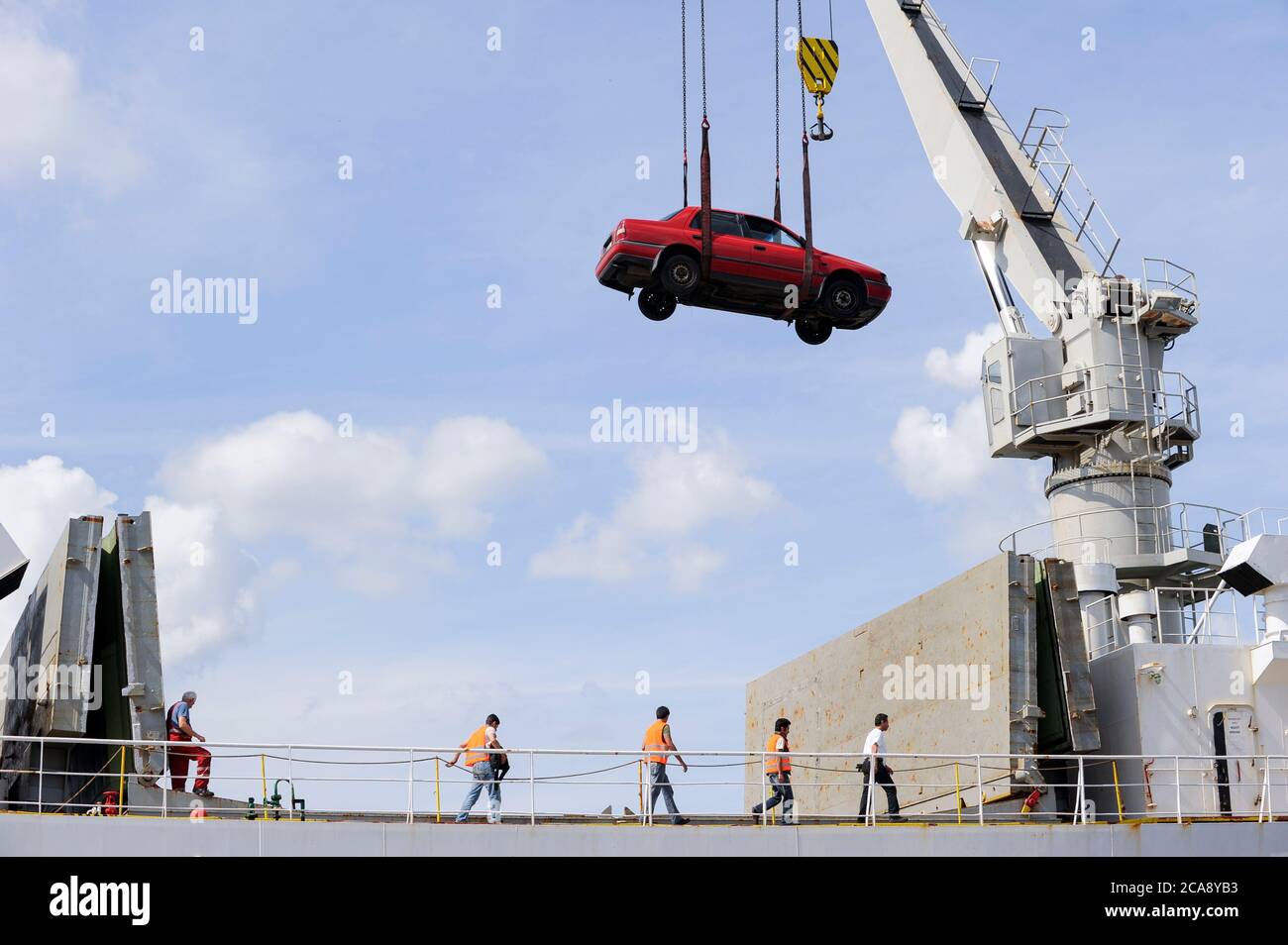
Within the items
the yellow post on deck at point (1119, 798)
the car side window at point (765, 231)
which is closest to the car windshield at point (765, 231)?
the car side window at point (765, 231)

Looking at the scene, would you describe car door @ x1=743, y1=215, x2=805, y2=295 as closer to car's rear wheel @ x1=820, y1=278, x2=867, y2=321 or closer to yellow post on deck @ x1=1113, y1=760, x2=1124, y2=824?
car's rear wheel @ x1=820, y1=278, x2=867, y2=321

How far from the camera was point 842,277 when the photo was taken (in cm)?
2527

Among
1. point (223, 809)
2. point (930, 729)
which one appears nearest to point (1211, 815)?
point (930, 729)

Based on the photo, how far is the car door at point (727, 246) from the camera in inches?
942

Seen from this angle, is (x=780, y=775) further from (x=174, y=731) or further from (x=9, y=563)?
(x=9, y=563)

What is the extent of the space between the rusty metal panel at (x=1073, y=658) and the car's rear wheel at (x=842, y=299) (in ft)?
20.7

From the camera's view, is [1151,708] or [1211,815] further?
[1151,708]

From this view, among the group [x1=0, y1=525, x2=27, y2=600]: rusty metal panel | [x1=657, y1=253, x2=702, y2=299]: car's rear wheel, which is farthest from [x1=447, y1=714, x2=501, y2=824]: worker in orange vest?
[x1=657, y1=253, x2=702, y2=299]: car's rear wheel

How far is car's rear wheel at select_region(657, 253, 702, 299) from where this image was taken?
23781 mm

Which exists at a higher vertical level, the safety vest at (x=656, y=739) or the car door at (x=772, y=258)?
the car door at (x=772, y=258)

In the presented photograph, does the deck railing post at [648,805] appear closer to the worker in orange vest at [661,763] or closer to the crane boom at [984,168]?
the worker in orange vest at [661,763]

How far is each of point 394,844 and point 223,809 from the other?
2075 millimetres
